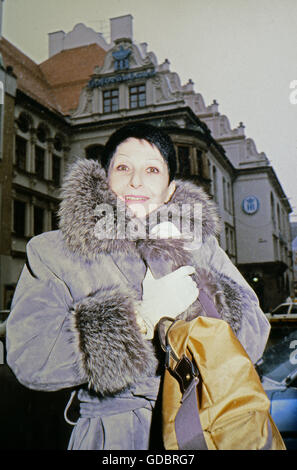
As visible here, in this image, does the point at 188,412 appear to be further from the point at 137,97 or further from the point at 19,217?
the point at 137,97

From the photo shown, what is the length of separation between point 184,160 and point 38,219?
3.18 metres

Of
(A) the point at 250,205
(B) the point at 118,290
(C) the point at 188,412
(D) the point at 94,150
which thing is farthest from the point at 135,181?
(D) the point at 94,150

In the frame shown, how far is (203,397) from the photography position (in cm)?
65

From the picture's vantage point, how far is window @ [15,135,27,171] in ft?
21.7

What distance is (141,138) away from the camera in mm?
1073

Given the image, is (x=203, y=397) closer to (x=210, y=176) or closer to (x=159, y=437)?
(x=159, y=437)

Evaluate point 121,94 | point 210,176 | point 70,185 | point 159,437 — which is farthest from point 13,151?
point 159,437

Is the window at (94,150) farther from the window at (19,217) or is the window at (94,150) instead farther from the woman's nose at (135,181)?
the woman's nose at (135,181)

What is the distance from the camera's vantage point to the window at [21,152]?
260 inches

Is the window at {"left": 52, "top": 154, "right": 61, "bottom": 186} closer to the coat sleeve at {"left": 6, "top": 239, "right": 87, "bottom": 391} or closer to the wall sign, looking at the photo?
the wall sign

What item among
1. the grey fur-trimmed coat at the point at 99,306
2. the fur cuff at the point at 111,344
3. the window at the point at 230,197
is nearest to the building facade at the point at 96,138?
the window at the point at 230,197

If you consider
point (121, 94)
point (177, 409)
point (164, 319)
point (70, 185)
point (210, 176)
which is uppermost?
point (121, 94)

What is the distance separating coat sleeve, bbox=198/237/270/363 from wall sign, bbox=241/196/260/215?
4061mm
